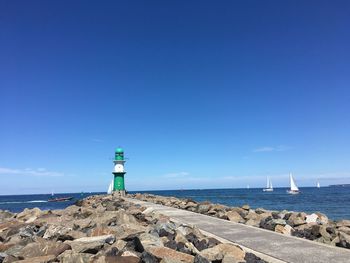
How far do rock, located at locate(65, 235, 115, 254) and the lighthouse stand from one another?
865 inches

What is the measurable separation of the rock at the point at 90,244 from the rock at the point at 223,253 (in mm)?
1710

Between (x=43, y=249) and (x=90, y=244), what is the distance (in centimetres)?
73

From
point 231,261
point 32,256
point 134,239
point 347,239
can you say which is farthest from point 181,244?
point 347,239

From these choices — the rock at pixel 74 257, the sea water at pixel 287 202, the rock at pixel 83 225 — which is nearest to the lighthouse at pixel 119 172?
the sea water at pixel 287 202

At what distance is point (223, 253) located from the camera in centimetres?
544

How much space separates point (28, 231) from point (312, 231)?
21.3 feet

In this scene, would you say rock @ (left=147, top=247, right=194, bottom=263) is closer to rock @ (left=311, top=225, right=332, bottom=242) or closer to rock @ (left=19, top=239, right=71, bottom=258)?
rock @ (left=19, top=239, right=71, bottom=258)

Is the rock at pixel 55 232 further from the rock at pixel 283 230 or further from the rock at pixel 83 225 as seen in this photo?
the rock at pixel 283 230

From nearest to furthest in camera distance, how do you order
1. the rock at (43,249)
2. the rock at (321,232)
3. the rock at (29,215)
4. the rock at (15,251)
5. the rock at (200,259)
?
the rock at (200,259) < the rock at (43,249) < the rock at (15,251) < the rock at (321,232) < the rock at (29,215)

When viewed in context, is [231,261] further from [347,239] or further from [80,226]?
[80,226]

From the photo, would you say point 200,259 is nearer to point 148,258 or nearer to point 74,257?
point 148,258

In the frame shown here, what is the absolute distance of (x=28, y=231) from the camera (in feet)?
28.1

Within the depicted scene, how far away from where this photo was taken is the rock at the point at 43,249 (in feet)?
18.9

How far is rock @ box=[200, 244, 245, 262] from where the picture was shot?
5344 mm
